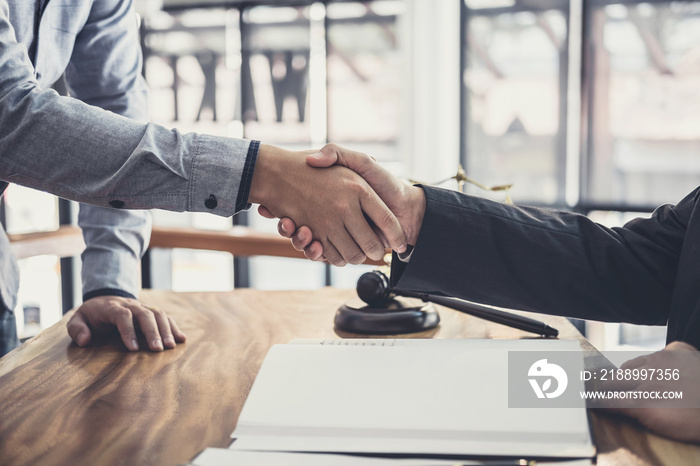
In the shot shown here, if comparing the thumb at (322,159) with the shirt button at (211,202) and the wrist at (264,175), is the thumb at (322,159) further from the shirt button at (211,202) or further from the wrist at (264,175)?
the shirt button at (211,202)

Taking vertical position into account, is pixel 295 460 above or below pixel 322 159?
below

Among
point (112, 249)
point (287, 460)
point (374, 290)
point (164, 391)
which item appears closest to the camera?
point (287, 460)

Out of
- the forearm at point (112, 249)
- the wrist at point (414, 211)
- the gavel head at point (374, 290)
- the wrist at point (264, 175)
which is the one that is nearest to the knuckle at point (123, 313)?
the forearm at point (112, 249)

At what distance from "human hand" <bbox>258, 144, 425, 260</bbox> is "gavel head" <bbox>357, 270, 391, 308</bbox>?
11cm

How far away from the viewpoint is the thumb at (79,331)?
3.40ft

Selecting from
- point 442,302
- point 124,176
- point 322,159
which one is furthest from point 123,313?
point 442,302

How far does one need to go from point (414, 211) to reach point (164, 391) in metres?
0.56

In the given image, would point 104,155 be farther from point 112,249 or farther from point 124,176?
point 112,249

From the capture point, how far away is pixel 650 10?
335 centimetres

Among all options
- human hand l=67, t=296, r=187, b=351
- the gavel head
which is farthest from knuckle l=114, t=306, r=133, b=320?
the gavel head

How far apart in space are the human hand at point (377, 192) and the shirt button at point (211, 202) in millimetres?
154

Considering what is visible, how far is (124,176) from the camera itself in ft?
3.34

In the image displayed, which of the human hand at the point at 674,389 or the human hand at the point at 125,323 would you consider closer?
the human hand at the point at 674,389

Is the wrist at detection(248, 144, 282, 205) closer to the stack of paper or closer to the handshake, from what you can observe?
the handshake
